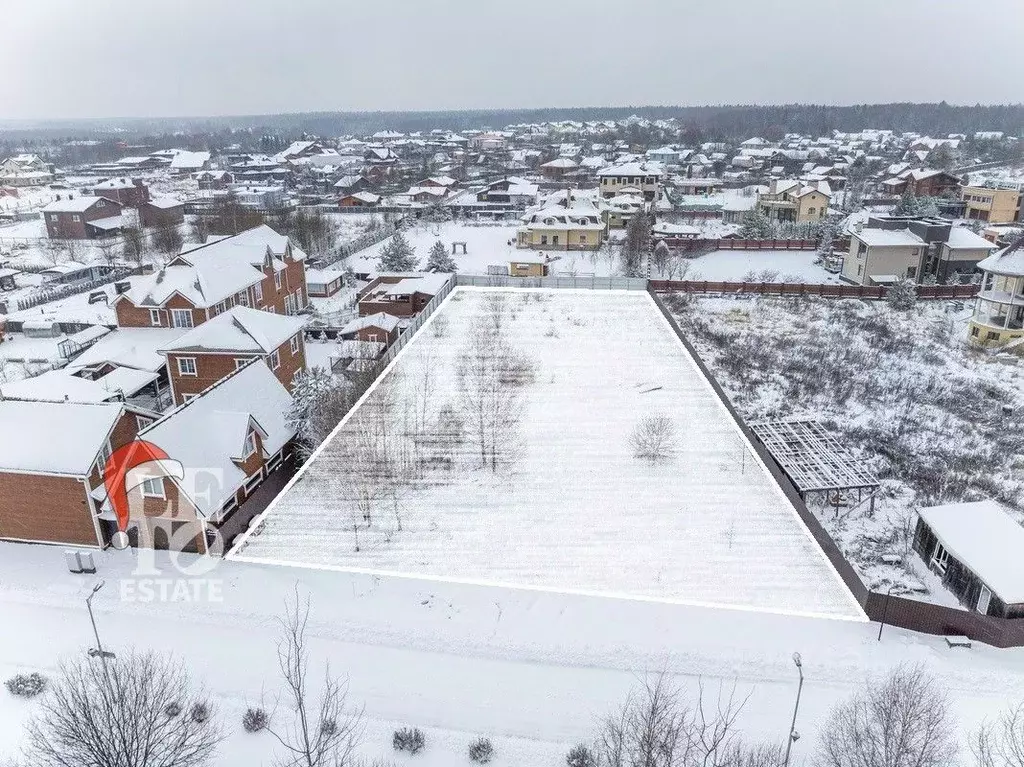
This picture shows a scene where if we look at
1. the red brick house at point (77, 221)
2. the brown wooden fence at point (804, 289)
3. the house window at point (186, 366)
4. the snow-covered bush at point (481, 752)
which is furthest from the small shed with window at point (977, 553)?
the red brick house at point (77, 221)

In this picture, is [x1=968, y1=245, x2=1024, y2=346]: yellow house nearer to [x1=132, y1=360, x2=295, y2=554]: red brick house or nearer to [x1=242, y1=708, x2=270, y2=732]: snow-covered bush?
[x1=132, y1=360, x2=295, y2=554]: red brick house

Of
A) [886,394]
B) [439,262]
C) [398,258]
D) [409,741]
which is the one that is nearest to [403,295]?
[398,258]

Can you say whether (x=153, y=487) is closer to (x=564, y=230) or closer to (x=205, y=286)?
(x=205, y=286)

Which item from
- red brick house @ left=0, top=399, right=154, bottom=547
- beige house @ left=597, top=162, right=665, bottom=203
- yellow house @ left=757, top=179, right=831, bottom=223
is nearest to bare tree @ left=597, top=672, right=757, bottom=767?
red brick house @ left=0, top=399, right=154, bottom=547

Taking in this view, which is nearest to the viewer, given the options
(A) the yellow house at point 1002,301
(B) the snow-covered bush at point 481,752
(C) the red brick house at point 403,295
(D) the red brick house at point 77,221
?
(B) the snow-covered bush at point 481,752

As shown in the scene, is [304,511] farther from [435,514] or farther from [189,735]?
[189,735]

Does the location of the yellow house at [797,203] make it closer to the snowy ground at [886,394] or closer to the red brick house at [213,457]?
the snowy ground at [886,394]
